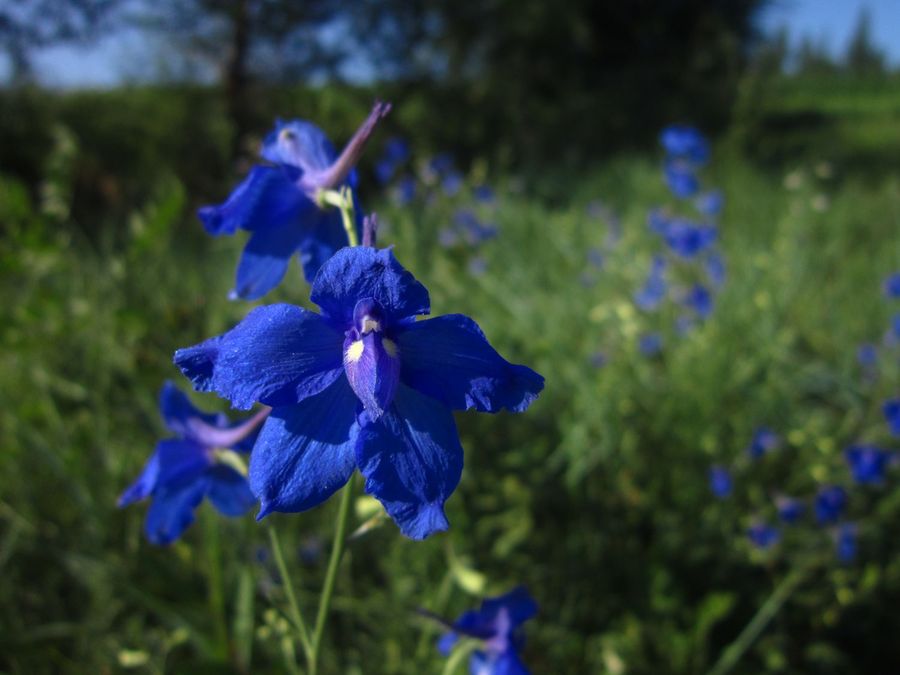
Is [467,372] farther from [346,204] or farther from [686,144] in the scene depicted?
[686,144]

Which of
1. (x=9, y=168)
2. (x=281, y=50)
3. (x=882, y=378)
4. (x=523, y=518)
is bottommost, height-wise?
(x=523, y=518)

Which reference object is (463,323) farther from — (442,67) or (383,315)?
(442,67)

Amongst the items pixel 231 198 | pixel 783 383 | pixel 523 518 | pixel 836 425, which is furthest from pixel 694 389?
pixel 231 198

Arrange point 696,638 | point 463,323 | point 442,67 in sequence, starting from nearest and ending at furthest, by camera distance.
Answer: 1. point 463,323
2. point 696,638
3. point 442,67

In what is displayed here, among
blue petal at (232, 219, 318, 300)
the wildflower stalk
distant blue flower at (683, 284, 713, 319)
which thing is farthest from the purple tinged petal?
distant blue flower at (683, 284, 713, 319)

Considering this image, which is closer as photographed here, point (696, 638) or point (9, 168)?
point (696, 638)

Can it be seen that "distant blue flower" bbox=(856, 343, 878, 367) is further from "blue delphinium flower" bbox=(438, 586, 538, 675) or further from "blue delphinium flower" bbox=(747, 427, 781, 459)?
"blue delphinium flower" bbox=(438, 586, 538, 675)
